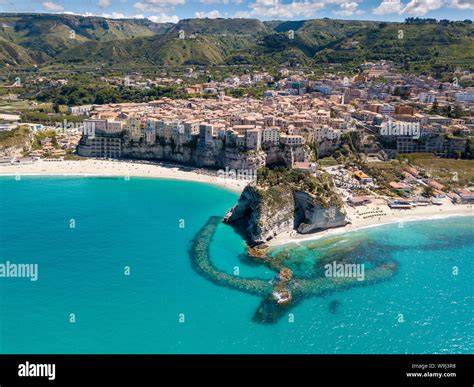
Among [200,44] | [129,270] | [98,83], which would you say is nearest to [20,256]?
[129,270]

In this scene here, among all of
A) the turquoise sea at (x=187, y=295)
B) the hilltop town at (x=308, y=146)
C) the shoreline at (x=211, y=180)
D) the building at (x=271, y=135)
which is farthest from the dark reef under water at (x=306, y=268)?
the building at (x=271, y=135)

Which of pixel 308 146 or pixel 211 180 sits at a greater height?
pixel 308 146

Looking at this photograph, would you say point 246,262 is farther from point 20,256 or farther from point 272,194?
point 20,256

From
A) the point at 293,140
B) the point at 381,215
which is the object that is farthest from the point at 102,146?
the point at 381,215

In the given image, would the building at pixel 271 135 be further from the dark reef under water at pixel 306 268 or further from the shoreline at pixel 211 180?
the dark reef under water at pixel 306 268

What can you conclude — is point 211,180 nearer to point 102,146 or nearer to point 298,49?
point 102,146

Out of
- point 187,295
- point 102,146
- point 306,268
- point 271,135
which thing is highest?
point 271,135
